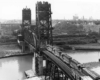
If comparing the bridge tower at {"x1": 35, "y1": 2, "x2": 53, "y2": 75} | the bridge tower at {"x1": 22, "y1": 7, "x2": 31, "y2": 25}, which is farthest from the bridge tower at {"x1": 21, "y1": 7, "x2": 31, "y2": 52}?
the bridge tower at {"x1": 35, "y1": 2, "x2": 53, "y2": 75}

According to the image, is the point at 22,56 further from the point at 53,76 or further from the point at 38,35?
the point at 53,76

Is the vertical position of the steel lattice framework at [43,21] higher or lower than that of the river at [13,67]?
higher

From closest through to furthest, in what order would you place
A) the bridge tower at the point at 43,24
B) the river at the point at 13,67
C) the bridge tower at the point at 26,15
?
the bridge tower at the point at 43,24 → the river at the point at 13,67 → the bridge tower at the point at 26,15

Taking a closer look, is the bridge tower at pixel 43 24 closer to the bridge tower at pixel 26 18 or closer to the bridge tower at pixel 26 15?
the bridge tower at pixel 26 18

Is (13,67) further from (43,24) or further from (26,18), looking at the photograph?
(26,18)

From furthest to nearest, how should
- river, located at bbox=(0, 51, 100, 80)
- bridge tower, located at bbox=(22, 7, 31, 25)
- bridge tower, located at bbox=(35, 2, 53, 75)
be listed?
1. bridge tower, located at bbox=(22, 7, 31, 25)
2. river, located at bbox=(0, 51, 100, 80)
3. bridge tower, located at bbox=(35, 2, 53, 75)

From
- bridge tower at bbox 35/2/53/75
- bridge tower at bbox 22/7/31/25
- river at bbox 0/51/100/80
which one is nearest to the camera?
bridge tower at bbox 35/2/53/75

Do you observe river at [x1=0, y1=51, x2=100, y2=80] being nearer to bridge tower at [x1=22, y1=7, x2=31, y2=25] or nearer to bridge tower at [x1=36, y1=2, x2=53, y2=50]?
bridge tower at [x1=36, y1=2, x2=53, y2=50]

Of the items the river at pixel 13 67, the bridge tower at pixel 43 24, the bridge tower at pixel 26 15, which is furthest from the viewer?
the bridge tower at pixel 26 15

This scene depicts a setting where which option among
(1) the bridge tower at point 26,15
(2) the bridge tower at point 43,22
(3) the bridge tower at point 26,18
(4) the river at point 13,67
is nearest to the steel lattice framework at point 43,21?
(2) the bridge tower at point 43,22

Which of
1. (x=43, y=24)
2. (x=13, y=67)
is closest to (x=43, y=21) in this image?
(x=43, y=24)
